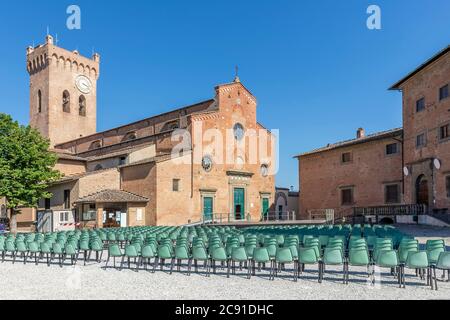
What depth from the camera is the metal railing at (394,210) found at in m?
25.0

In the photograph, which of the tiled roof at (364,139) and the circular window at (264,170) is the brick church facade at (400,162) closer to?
the tiled roof at (364,139)

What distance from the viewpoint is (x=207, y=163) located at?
3631 centimetres

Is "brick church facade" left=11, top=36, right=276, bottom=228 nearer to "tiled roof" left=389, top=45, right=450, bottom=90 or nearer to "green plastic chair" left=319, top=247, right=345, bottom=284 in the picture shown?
"tiled roof" left=389, top=45, right=450, bottom=90

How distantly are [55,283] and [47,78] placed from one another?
4901 cm

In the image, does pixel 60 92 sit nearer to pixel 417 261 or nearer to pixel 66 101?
pixel 66 101

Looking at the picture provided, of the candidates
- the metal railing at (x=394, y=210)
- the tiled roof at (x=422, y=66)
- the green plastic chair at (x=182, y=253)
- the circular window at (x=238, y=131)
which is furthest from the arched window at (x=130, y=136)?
the green plastic chair at (x=182, y=253)

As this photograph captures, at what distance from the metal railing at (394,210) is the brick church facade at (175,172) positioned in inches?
483

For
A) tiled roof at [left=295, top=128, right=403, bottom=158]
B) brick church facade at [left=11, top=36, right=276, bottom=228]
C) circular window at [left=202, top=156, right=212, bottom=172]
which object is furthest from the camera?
circular window at [left=202, top=156, right=212, bottom=172]

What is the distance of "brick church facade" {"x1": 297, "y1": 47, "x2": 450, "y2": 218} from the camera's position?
965 inches

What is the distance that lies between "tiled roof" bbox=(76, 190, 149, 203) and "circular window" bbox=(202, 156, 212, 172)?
6420 millimetres

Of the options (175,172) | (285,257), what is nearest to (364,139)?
(175,172)

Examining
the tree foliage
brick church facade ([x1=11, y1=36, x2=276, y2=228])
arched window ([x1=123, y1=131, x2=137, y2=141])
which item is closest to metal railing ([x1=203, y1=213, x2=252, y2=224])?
brick church facade ([x1=11, y1=36, x2=276, y2=228])

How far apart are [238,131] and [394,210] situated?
56.8ft

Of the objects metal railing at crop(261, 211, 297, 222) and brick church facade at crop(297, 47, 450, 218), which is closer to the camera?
brick church facade at crop(297, 47, 450, 218)
